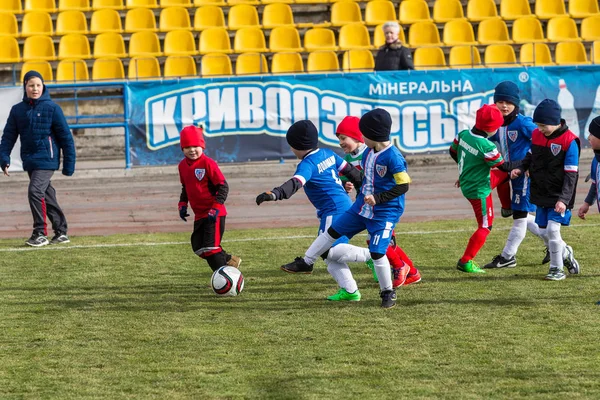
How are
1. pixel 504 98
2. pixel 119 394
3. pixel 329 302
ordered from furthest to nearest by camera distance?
pixel 504 98 < pixel 329 302 < pixel 119 394

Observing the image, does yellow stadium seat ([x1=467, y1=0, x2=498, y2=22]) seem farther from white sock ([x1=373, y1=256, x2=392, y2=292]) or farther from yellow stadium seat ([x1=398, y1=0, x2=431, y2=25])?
white sock ([x1=373, y1=256, x2=392, y2=292])

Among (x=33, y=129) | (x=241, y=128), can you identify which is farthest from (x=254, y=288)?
(x=241, y=128)

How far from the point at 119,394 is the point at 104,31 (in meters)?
16.4

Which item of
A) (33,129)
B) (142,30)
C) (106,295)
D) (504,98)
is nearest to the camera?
(106,295)

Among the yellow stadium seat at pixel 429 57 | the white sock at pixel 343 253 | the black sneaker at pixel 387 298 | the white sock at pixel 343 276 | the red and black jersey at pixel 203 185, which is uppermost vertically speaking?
the yellow stadium seat at pixel 429 57

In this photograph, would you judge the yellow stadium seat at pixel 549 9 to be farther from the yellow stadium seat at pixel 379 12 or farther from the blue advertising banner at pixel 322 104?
the blue advertising banner at pixel 322 104

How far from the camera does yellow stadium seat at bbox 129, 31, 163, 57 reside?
816 inches

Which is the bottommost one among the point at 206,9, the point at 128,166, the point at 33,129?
the point at 128,166

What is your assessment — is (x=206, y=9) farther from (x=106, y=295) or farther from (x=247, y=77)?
(x=106, y=295)

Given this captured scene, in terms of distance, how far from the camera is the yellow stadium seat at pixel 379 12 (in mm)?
21688

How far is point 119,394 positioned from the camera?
551 cm

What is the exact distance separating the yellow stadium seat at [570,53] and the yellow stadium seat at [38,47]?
10449 mm

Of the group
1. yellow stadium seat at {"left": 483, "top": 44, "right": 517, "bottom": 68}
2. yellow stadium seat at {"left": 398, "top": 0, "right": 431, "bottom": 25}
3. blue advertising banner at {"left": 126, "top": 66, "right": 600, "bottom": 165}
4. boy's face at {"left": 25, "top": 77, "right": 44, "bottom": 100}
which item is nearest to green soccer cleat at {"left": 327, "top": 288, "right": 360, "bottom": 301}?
boy's face at {"left": 25, "top": 77, "right": 44, "bottom": 100}

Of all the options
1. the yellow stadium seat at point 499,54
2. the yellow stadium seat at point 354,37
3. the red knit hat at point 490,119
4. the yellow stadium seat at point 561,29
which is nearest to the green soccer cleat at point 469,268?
the red knit hat at point 490,119
